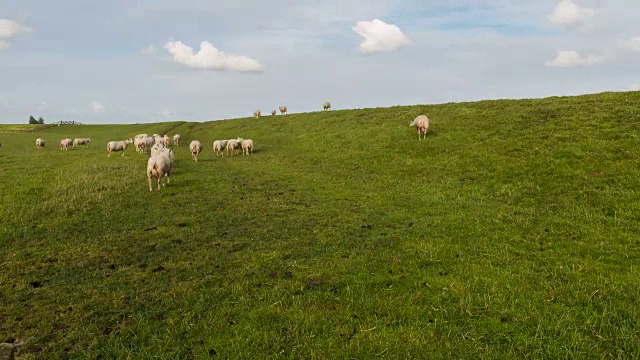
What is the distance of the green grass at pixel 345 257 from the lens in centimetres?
673

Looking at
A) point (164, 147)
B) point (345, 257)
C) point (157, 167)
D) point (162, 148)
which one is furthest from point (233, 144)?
point (345, 257)

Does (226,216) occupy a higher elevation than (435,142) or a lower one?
lower

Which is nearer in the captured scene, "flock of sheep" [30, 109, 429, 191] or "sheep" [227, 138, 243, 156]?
"flock of sheep" [30, 109, 429, 191]

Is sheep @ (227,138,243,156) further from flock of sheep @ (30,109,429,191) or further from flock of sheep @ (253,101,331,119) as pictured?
flock of sheep @ (253,101,331,119)

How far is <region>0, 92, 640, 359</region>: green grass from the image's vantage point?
6.73 metres

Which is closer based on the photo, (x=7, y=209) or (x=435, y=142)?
(x=7, y=209)

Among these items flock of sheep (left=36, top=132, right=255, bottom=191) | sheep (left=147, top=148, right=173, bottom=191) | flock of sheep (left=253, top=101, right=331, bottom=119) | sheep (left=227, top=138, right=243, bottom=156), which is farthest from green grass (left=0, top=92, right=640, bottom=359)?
flock of sheep (left=253, top=101, right=331, bottom=119)

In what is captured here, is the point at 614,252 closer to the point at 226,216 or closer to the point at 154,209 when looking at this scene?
the point at 226,216

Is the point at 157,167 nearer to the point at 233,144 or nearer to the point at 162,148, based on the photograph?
the point at 162,148

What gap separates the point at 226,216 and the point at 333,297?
372 inches

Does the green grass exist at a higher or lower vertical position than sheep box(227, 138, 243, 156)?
lower

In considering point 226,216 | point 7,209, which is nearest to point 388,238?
point 226,216

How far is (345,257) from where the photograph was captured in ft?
35.9

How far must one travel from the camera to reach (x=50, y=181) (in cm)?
2305
